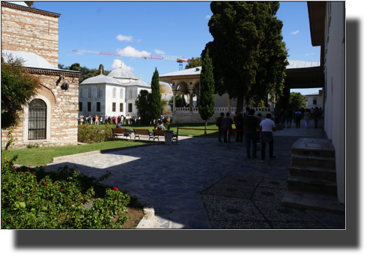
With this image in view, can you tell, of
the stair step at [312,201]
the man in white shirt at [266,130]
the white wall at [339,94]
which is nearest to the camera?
the white wall at [339,94]

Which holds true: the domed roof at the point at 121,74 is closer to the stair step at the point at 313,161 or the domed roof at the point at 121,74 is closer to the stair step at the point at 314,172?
the stair step at the point at 313,161

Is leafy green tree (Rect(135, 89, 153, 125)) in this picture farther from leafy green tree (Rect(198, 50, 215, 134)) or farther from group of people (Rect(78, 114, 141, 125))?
leafy green tree (Rect(198, 50, 215, 134))

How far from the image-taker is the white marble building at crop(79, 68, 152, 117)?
47.9 metres

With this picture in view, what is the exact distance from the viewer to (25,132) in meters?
13.8

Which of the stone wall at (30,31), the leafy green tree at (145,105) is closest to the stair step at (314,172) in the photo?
the stone wall at (30,31)

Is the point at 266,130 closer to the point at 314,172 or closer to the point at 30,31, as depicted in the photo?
the point at 314,172

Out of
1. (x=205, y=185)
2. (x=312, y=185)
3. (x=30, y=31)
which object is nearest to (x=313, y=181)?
(x=312, y=185)

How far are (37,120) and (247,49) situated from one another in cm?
1628

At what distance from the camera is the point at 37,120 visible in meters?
14.3

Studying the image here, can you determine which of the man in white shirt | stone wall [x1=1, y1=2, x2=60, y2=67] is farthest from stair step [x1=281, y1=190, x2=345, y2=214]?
stone wall [x1=1, y1=2, x2=60, y2=67]

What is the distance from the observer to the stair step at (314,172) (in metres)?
5.32

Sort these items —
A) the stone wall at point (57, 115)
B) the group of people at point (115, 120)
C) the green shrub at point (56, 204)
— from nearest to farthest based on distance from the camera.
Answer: the green shrub at point (56, 204) < the stone wall at point (57, 115) < the group of people at point (115, 120)

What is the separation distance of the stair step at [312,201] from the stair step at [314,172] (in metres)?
0.39
